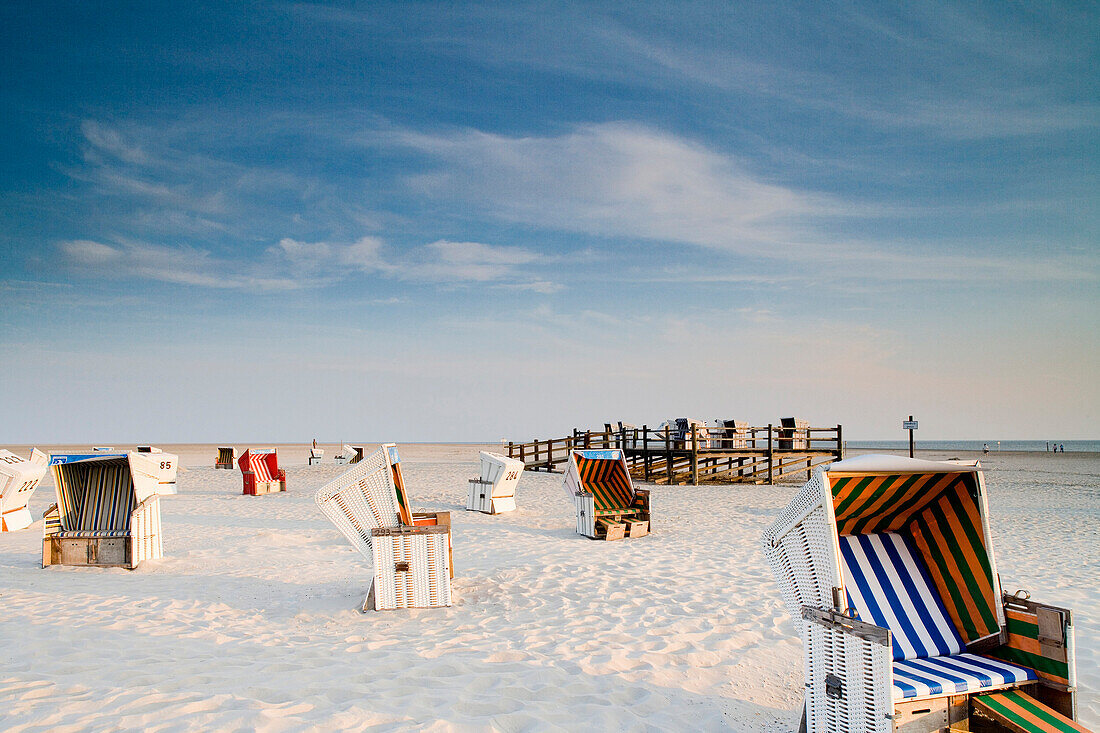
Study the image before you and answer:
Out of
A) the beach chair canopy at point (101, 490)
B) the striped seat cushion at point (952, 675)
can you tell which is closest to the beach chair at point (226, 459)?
the beach chair canopy at point (101, 490)

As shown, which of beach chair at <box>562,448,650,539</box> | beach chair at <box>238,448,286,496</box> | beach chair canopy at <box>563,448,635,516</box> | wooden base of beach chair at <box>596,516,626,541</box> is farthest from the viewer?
beach chair at <box>238,448,286,496</box>

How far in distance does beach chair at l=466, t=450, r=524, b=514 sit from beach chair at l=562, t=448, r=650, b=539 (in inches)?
98.9

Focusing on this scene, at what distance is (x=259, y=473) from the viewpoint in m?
19.4

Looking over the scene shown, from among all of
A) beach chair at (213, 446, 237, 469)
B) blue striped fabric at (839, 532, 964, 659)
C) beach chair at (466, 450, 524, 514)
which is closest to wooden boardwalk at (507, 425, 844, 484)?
beach chair at (466, 450, 524, 514)

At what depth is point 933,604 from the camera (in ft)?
13.6

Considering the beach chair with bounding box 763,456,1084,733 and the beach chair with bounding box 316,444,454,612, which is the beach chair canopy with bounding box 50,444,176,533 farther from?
the beach chair with bounding box 763,456,1084,733

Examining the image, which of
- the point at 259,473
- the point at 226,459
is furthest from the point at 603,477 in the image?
the point at 226,459

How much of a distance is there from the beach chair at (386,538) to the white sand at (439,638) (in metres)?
0.22

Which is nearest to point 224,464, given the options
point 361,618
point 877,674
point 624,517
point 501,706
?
point 624,517

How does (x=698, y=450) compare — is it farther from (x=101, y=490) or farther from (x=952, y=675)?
(x=952, y=675)

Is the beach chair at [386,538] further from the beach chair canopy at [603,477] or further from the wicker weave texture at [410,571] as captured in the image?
the beach chair canopy at [603,477]

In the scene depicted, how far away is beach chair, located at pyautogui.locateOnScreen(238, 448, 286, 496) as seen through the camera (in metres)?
19.3

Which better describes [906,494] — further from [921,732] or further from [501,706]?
[501,706]

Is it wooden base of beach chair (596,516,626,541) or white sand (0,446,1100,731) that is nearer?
→ white sand (0,446,1100,731)
